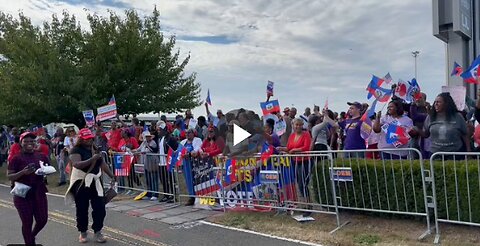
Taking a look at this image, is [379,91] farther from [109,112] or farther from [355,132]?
[109,112]

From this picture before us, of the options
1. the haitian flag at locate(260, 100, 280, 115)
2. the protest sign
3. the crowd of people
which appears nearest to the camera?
the crowd of people

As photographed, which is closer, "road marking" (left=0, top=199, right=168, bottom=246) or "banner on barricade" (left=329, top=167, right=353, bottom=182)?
"road marking" (left=0, top=199, right=168, bottom=246)

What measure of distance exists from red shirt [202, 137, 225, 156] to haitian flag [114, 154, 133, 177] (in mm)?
2744

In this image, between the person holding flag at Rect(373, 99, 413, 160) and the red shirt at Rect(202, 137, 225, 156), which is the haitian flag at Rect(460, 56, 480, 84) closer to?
the person holding flag at Rect(373, 99, 413, 160)

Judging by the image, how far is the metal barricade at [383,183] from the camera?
264 inches

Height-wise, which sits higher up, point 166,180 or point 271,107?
point 271,107

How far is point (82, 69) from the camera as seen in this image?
728 inches

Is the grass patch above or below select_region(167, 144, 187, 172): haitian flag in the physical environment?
below

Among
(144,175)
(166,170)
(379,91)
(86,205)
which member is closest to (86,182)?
(86,205)

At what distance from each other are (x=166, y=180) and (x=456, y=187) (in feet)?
20.8

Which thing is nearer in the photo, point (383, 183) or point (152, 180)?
point (383, 183)

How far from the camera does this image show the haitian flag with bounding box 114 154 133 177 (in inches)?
463

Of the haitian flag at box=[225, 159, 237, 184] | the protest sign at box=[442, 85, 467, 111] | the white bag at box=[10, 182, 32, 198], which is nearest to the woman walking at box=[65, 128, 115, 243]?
the white bag at box=[10, 182, 32, 198]

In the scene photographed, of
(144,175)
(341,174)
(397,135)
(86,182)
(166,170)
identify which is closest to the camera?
(86,182)
